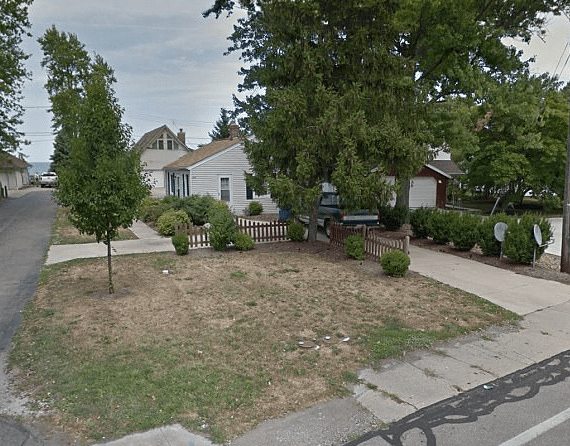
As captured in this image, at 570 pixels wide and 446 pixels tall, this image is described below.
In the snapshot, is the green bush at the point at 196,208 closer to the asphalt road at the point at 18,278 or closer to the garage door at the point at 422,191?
the asphalt road at the point at 18,278

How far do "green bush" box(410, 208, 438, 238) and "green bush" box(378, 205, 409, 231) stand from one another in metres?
2.22

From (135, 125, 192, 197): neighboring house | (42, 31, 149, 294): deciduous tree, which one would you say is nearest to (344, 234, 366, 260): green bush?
(42, 31, 149, 294): deciduous tree

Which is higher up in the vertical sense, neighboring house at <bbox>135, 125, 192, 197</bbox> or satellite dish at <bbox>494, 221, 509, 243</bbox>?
neighboring house at <bbox>135, 125, 192, 197</bbox>

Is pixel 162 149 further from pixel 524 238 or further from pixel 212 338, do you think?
pixel 212 338

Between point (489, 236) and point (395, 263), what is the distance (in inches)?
149

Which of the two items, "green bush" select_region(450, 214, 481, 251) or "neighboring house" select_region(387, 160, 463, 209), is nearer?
"green bush" select_region(450, 214, 481, 251)

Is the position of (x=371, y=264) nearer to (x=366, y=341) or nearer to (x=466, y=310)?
(x=466, y=310)

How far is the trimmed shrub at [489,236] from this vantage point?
36.0 ft

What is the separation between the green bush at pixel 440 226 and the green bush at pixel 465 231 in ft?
0.88

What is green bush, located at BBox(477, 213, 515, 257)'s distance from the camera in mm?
10961

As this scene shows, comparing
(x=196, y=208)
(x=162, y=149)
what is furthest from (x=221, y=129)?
(x=196, y=208)

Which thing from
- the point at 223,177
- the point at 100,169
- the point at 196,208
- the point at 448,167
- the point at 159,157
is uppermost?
the point at 159,157

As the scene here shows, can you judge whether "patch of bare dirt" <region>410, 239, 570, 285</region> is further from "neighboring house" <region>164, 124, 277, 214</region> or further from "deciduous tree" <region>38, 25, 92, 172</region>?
"deciduous tree" <region>38, 25, 92, 172</region>

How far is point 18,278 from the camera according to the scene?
360 inches
